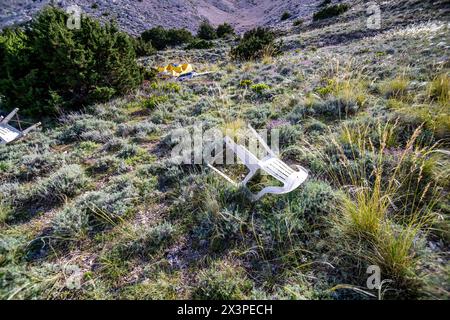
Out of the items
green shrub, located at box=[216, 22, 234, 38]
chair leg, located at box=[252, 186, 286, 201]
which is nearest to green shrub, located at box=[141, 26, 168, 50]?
green shrub, located at box=[216, 22, 234, 38]

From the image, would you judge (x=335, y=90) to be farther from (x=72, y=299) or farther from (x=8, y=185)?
(x=8, y=185)

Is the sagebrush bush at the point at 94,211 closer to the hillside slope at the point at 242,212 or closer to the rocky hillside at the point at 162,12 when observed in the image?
the hillside slope at the point at 242,212

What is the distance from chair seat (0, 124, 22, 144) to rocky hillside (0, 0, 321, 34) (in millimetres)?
22175

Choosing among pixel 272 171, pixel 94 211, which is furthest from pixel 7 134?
pixel 272 171

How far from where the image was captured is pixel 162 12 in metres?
28.8

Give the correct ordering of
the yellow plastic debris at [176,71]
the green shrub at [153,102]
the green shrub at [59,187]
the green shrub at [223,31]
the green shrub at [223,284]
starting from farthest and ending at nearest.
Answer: the green shrub at [223,31] < the yellow plastic debris at [176,71] < the green shrub at [153,102] < the green shrub at [59,187] < the green shrub at [223,284]

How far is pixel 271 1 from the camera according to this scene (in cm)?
3756

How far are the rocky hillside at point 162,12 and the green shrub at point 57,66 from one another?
64.4 feet

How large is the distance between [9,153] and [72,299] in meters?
4.31

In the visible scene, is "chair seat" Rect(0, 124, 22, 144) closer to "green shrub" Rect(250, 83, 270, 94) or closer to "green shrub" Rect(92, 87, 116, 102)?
"green shrub" Rect(92, 87, 116, 102)

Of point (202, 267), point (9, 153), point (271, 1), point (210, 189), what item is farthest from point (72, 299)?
point (271, 1)

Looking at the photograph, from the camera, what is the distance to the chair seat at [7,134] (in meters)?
4.96

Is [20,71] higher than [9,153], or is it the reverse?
[20,71]
